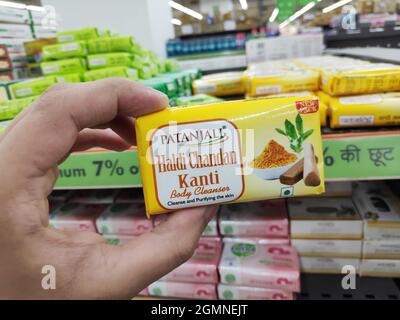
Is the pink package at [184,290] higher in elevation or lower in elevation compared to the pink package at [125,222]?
lower

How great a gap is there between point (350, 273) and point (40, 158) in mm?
932

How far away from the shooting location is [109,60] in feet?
4.31

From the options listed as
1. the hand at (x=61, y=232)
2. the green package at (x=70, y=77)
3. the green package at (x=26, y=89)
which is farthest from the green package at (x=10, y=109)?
the hand at (x=61, y=232)

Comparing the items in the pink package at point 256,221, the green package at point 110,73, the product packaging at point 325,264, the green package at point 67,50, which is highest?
the green package at point 67,50

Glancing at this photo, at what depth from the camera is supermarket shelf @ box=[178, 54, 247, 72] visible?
103 inches

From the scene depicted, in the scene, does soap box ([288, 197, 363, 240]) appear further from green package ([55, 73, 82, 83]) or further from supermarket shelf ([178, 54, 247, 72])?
supermarket shelf ([178, 54, 247, 72])

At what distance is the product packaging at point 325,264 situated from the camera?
3.10ft

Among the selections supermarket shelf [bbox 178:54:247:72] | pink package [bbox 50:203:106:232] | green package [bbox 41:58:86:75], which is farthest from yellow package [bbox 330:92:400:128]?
supermarket shelf [bbox 178:54:247:72]

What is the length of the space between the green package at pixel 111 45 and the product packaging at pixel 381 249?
1.19 m

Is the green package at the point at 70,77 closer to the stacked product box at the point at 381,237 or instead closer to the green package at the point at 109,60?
the green package at the point at 109,60

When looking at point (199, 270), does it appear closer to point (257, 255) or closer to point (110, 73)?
point (257, 255)

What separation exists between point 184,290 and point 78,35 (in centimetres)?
120
